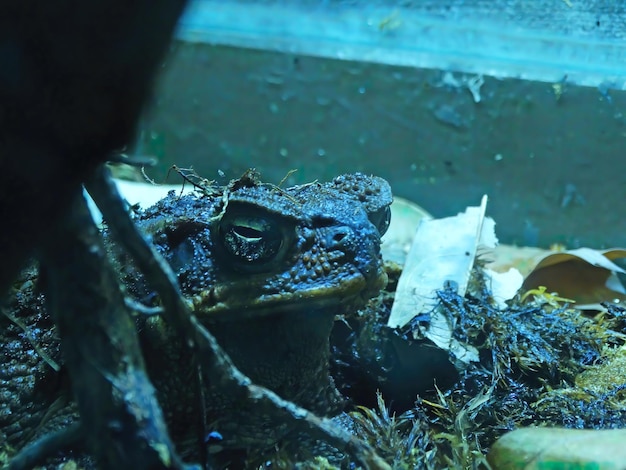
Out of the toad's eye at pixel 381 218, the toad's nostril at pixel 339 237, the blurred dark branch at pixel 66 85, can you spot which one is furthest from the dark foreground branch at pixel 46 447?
the toad's eye at pixel 381 218

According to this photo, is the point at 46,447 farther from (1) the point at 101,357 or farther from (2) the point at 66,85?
(2) the point at 66,85

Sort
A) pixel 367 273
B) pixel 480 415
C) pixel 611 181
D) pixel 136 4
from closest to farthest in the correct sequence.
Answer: pixel 136 4, pixel 367 273, pixel 480 415, pixel 611 181

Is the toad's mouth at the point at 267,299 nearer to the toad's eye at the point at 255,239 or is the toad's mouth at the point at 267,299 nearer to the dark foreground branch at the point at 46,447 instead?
the toad's eye at the point at 255,239

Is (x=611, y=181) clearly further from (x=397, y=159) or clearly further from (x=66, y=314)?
(x=66, y=314)

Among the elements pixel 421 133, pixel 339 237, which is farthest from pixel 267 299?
pixel 421 133

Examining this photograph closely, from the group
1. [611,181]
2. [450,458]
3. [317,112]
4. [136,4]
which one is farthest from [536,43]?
[136,4]

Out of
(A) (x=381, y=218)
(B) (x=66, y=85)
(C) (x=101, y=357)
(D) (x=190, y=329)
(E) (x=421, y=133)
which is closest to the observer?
(B) (x=66, y=85)
